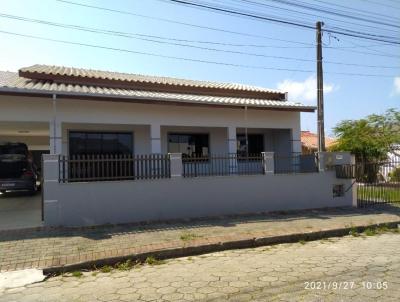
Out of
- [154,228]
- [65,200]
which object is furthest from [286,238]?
[65,200]

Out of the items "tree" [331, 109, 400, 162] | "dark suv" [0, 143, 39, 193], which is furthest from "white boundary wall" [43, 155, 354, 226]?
"tree" [331, 109, 400, 162]

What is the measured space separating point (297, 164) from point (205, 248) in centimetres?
676

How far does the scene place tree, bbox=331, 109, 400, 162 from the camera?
21.0 metres

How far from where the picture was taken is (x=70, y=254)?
260 inches

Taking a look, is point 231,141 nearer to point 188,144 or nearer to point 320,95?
point 188,144

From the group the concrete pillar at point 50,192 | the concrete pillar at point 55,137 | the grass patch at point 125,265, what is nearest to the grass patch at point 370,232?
the grass patch at point 125,265

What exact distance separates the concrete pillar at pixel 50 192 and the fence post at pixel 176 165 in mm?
2819

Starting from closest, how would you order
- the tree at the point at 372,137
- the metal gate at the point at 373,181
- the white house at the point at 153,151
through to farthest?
the white house at the point at 153,151, the metal gate at the point at 373,181, the tree at the point at 372,137

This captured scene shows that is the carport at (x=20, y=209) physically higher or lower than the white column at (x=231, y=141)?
lower

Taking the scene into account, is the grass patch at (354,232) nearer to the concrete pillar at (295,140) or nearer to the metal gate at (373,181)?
the metal gate at (373,181)

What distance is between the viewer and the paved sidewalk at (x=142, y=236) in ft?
21.4

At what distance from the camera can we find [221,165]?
11.5m

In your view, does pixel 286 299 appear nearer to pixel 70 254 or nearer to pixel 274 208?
pixel 70 254

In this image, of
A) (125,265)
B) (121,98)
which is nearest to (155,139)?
(121,98)
